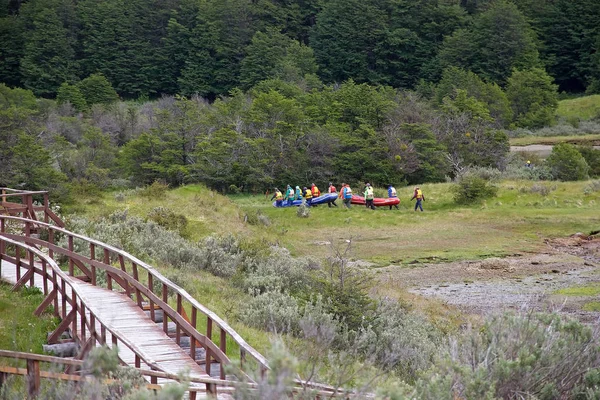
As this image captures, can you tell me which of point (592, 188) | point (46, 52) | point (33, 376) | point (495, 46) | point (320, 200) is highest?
point (495, 46)

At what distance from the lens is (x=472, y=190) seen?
37250 mm

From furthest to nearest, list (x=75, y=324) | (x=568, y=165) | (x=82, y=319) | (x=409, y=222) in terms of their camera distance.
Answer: (x=568, y=165)
(x=409, y=222)
(x=75, y=324)
(x=82, y=319)

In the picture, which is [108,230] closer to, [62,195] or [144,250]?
[144,250]

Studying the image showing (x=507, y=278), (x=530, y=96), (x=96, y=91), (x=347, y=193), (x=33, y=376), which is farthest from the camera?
(x=96, y=91)

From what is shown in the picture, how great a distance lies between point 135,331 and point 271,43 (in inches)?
3261

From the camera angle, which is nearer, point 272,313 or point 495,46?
point 272,313

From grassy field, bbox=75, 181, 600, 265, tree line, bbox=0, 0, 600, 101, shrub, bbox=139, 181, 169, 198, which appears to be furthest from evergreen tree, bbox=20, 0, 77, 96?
shrub, bbox=139, 181, 169, 198

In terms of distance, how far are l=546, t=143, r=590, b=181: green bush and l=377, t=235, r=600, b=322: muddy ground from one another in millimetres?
14037

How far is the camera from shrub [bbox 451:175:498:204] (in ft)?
122

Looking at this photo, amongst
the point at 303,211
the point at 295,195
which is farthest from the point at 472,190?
the point at 295,195

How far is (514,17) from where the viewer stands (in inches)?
3406

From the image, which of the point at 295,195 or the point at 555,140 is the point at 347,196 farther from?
the point at 555,140

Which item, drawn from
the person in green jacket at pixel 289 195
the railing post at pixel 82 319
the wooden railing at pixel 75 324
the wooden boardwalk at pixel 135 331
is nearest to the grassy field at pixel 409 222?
the person in green jacket at pixel 289 195

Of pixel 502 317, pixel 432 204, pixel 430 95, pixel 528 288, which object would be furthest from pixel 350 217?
pixel 430 95
